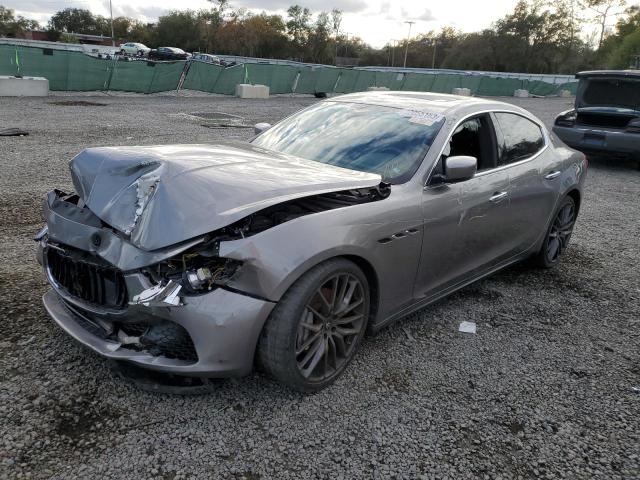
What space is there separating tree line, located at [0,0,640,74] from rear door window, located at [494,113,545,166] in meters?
71.2

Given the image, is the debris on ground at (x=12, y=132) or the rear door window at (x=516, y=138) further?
the debris on ground at (x=12, y=132)

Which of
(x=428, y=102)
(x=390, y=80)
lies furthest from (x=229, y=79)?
(x=428, y=102)

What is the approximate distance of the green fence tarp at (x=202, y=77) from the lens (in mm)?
22062

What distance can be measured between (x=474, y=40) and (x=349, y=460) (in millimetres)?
97271

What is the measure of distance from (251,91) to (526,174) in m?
19.8

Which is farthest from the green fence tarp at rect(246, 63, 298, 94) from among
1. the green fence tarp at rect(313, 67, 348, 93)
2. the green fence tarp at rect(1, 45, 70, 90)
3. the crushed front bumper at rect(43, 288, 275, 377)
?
the crushed front bumper at rect(43, 288, 275, 377)

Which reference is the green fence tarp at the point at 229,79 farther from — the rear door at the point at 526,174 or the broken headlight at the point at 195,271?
the broken headlight at the point at 195,271

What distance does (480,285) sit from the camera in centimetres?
456

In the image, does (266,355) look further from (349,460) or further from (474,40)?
(474,40)

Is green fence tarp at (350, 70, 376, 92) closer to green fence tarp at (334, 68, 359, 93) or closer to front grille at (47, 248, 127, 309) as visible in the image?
green fence tarp at (334, 68, 359, 93)

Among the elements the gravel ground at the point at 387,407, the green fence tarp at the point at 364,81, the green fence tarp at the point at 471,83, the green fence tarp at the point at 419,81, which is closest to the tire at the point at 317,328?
the gravel ground at the point at 387,407

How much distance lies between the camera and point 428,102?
4.00 m

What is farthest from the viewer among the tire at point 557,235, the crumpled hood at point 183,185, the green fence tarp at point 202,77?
the green fence tarp at point 202,77

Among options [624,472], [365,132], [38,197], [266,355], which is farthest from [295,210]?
[38,197]
